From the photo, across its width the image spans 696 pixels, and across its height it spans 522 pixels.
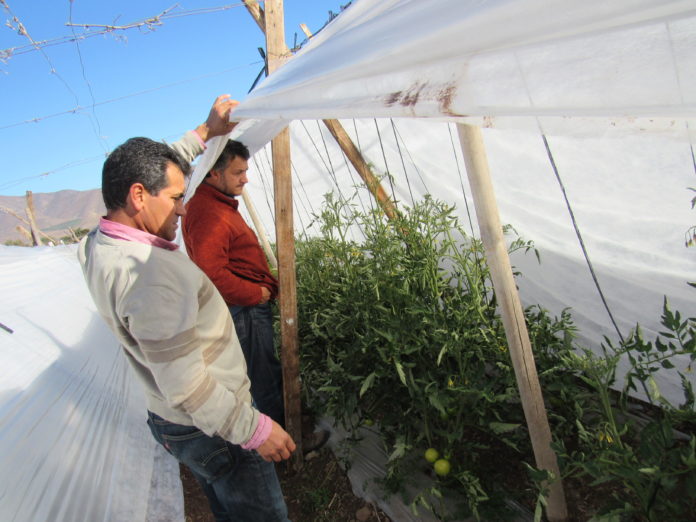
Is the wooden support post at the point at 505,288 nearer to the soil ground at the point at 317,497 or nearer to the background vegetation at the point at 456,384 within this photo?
the background vegetation at the point at 456,384

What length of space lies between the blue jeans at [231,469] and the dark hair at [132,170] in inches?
29.2

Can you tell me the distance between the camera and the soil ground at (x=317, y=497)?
2000mm

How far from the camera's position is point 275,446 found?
1187mm

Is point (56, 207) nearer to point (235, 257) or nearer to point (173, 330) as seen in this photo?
point (235, 257)

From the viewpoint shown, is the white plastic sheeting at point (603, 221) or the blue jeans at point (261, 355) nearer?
the white plastic sheeting at point (603, 221)

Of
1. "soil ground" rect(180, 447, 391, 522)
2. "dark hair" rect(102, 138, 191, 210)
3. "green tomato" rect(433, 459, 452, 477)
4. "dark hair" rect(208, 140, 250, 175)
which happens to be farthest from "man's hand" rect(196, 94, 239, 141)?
"soil ground" rect(180, 447, 391, 522)

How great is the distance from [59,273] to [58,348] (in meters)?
3.23

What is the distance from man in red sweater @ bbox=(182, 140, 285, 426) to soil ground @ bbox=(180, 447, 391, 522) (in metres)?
0.47

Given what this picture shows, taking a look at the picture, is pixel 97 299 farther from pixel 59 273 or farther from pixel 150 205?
pixel 59 273

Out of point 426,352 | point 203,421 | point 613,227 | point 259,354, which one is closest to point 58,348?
point 259,354

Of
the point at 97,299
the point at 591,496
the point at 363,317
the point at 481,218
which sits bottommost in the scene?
the point at 591,496

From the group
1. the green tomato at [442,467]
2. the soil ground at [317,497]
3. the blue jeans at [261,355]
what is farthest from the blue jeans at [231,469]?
the blue jeans at [261,355]

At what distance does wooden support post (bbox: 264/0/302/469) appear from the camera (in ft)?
6.37

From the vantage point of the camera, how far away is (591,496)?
1509 mm
